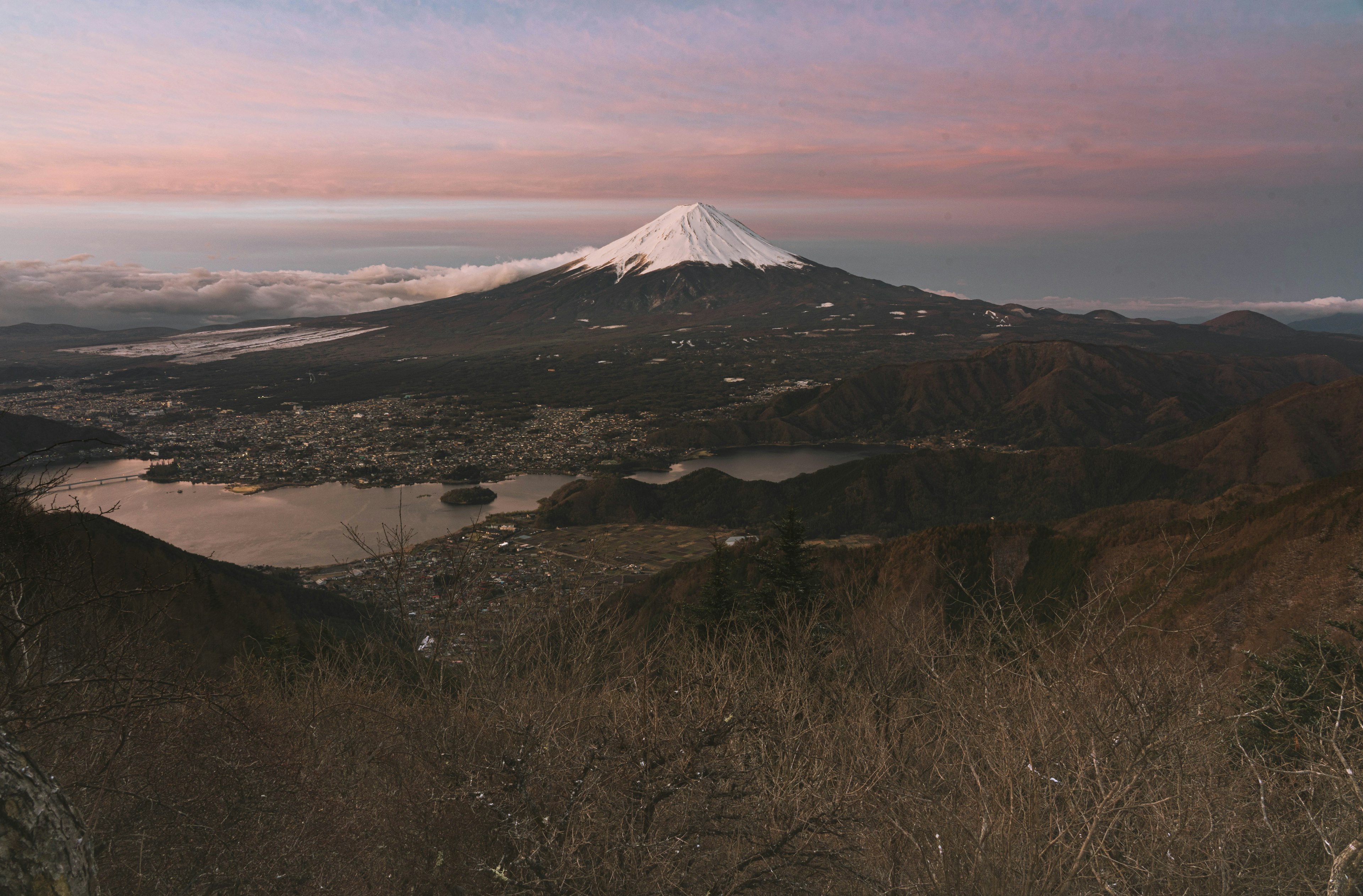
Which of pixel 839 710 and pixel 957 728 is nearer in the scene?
pixel 957 728

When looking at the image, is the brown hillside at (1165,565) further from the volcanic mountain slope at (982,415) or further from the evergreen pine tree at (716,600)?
the volcanic mountain slope at (982,415)

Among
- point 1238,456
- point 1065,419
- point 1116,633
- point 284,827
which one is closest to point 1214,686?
point 1116,633

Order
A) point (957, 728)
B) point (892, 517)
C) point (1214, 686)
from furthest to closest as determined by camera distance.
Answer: point (892, 517) < point (1214, 686) < point (957, 728)

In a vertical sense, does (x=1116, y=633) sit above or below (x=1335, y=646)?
above

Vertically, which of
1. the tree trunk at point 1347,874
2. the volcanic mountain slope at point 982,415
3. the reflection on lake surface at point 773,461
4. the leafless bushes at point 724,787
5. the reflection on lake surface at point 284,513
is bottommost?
the reflection on lake surface at point 284,513

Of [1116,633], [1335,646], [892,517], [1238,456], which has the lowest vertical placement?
[892,517]

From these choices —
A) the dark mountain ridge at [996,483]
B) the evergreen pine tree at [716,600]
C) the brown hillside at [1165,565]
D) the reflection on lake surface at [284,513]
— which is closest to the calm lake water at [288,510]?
the reflection on lake surface at [284,513]

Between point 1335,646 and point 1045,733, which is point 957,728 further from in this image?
point 1335,646
